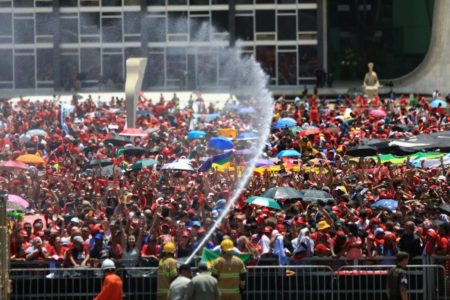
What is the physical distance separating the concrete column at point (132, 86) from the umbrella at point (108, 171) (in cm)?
1031

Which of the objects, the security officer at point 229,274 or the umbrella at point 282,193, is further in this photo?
the umbrella at point 282,193

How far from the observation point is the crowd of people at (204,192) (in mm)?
23078

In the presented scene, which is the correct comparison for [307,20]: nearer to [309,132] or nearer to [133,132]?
[133,132]

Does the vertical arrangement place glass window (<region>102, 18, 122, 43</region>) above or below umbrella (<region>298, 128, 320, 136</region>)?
above

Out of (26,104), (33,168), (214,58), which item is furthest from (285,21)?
(33,168)

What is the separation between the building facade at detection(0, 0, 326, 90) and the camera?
69000 mm

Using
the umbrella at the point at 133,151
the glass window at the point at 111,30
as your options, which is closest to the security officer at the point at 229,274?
the umbrella at the point at 133,151

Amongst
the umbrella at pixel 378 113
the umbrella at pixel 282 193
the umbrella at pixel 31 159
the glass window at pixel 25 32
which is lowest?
the umbrella at pixel 282 193

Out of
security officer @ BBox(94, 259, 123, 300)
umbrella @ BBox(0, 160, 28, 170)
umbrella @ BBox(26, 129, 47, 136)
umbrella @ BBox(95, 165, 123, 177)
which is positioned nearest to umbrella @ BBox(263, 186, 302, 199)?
umbrella @ BBox(95, 165, 123, 177)

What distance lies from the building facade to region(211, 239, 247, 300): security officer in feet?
157

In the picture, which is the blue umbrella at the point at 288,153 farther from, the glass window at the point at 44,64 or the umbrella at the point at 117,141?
the glass window at the point at 44,64

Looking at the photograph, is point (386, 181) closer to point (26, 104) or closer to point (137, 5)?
point (26, 104)

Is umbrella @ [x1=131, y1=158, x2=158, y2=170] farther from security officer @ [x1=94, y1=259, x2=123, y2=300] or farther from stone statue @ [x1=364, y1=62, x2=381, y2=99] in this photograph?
stone statue @ [x1=364, y1=62, x2=381, y2=99]

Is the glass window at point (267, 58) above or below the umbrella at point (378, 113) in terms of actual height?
above
